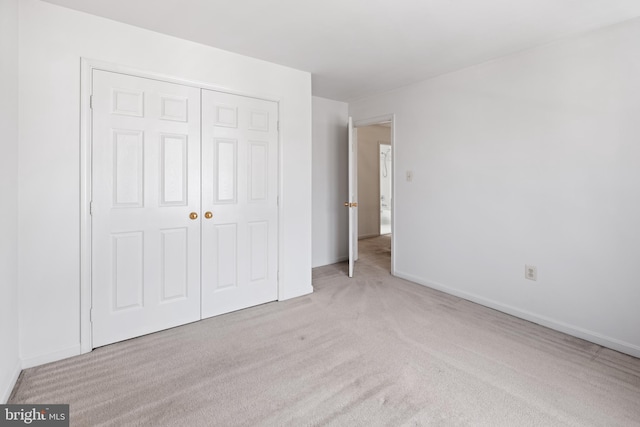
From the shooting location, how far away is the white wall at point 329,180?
14.8 feet

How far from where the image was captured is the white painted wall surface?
664cm

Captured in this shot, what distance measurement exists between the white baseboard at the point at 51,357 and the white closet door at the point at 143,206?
0.12m

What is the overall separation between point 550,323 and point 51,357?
3.84 metres

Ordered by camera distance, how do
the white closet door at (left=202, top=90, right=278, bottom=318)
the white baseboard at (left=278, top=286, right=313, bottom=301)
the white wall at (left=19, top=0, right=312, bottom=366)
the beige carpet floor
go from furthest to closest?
1. the white baseboard at (left=278, top=286, right=313, bottom=301)
2. the white closet door at (left=202, top=90, right=278, bottom=318)
3. the white wall at (left=19, top=0, right=312, bottom=366)
4. the beige carpet floor

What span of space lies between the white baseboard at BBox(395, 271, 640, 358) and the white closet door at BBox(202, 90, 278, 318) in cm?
194

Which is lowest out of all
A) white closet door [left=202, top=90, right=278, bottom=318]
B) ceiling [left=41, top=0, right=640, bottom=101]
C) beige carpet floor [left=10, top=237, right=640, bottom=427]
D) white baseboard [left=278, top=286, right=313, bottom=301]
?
beige carpet floor [left=10, top=237, right=640, bottom=427]

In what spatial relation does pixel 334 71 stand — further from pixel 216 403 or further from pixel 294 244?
pixel 216 403

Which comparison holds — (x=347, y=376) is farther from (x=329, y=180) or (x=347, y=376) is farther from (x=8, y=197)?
(x=329, y=180)

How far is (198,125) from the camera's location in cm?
271

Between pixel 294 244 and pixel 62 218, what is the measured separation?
1939 millimetres

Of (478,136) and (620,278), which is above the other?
(478,136)

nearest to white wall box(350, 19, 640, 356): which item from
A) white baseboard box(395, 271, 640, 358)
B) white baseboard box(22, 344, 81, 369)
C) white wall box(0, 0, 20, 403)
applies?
white baseboard box(395, 271, 640, 358)

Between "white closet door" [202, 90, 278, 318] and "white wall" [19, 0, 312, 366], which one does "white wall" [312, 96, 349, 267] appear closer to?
"white closet door" [202, 90, 278, 318]

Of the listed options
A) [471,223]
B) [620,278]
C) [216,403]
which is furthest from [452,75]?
[216,403]
